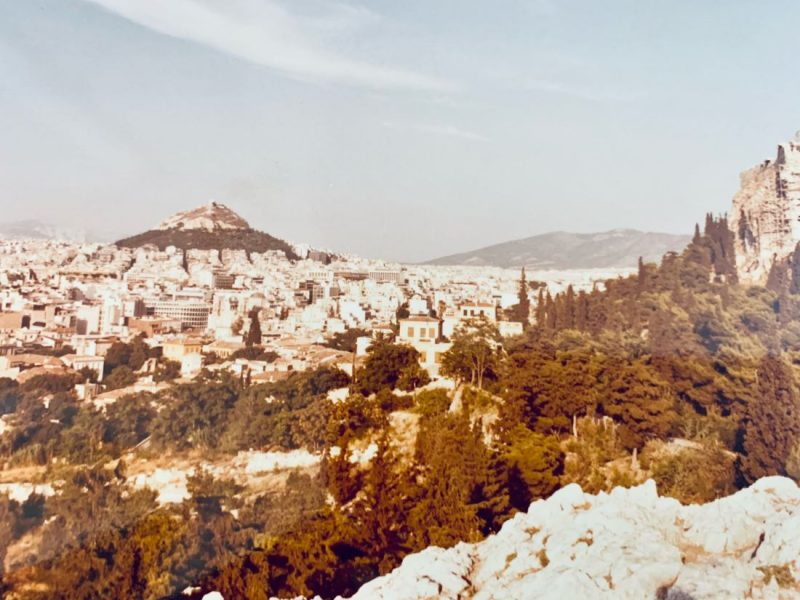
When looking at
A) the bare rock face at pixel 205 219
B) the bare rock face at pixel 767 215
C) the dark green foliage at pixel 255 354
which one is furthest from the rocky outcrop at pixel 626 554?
the bare rock face at pixel 767 215

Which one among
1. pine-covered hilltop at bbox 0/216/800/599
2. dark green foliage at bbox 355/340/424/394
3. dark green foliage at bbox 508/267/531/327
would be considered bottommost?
pine-covered hilltop at bbox 0/216/800/599

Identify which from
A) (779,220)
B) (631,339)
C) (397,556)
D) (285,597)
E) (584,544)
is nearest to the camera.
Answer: (584,544)

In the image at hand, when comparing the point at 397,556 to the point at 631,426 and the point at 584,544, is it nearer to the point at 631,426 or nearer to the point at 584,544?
the point at 584,544

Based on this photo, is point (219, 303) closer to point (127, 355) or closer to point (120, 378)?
point (127, 355)

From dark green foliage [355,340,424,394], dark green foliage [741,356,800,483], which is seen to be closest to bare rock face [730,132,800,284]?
dark green foliage [741,356,800,483]

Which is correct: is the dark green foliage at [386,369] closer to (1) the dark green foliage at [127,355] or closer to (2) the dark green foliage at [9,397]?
(1) the dark green foliage at [127,355]

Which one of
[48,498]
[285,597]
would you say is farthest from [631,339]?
[48,498]

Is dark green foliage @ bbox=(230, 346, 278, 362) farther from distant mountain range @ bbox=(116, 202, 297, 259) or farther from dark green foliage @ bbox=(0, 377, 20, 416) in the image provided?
distant mountain range @ bbox=(116, 202, 297, 259)

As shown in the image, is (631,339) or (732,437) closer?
(732,437)
